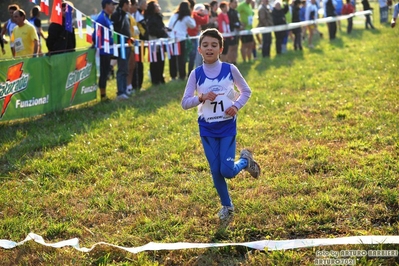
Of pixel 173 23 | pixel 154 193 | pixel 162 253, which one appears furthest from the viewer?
pixel 173 23

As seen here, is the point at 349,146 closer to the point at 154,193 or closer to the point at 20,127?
the point at 154,193

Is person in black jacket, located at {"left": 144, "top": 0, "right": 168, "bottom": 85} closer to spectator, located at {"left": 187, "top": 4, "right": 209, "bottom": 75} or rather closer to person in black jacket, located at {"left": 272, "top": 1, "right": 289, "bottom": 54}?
spectator, located at {"left": 187, "top": 4, "right": 209, "bottom": 75}

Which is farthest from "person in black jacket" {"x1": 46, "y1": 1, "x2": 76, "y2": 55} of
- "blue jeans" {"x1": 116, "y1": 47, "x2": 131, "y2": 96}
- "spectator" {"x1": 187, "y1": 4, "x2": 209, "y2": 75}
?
"spectator" {"x1": 187, "y1": 4, "x2": 209, "y2": 75}

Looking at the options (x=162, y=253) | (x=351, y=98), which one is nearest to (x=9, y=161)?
(x=162, y=253)

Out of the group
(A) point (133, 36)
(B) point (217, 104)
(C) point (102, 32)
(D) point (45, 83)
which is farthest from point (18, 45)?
(B) point (217, 104)

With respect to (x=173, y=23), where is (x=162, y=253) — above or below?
below

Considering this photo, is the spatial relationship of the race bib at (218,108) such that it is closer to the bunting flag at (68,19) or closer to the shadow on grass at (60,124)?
the shadow on grass at (60,124)

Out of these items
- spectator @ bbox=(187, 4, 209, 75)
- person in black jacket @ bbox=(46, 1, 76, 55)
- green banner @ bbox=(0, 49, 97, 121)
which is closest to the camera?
green banner @ bbox=(0, 49, 97, 121)

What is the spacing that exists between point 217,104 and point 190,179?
5.20ft

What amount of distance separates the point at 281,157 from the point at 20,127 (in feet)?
16.2

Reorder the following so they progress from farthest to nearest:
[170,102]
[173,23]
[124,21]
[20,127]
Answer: [173,23], [124,21], [170,102], [20,127]

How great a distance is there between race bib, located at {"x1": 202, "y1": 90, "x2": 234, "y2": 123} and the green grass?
99 cm

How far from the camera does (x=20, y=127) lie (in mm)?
9047

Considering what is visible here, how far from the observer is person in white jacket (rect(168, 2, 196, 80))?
1388 centimetres
